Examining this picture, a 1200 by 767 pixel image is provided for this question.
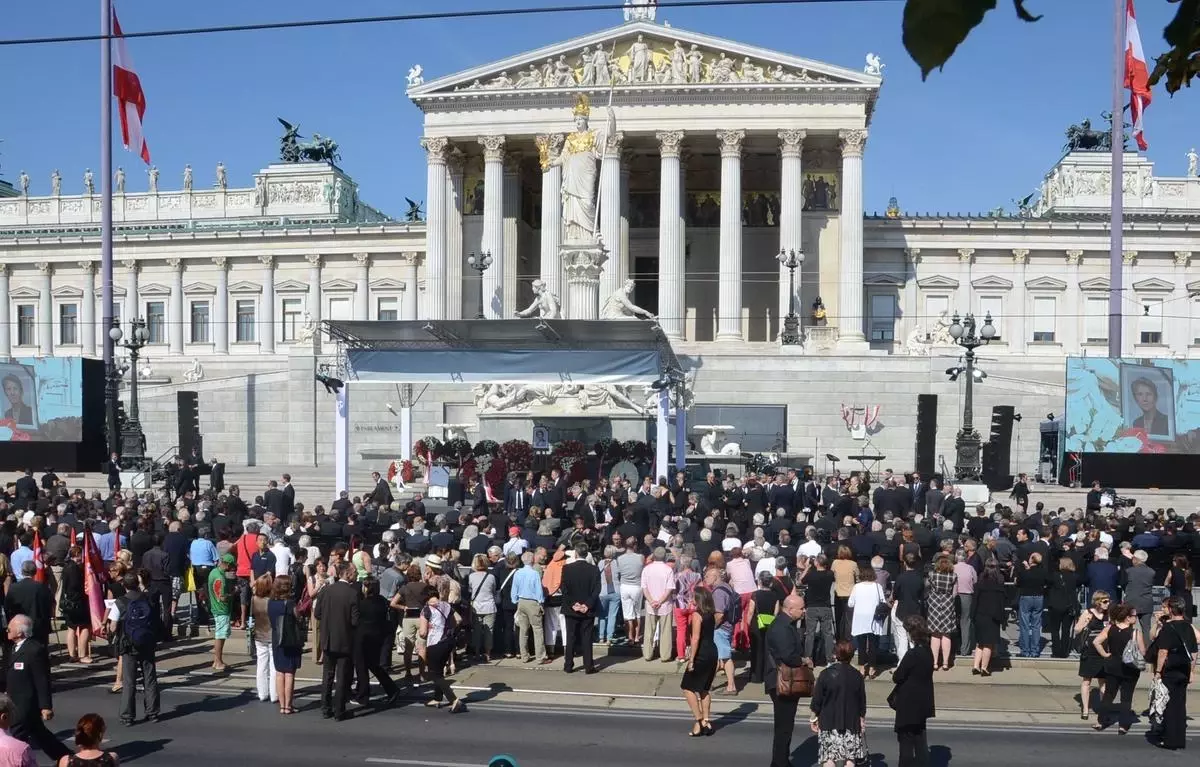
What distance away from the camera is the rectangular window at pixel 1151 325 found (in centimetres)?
6606

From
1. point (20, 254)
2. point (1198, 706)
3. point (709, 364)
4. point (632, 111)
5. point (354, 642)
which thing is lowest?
point (1198, 706)

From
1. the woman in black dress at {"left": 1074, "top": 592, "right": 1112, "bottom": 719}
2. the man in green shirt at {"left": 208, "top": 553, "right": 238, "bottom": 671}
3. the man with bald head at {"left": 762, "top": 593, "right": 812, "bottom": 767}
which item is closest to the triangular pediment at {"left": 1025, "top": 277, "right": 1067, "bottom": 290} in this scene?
the woman in black dress at {"left": 1074, "top": 592, "right": 1112, "bottom": 719}

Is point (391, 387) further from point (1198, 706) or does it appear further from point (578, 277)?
point (1198, 706)

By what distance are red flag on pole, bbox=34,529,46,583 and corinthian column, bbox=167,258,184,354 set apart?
183ft

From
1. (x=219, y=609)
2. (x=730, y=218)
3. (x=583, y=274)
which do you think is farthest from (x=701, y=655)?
(x=730, y=218)

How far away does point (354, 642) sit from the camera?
14.4m

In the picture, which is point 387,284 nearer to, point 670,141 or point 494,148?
point 494,148

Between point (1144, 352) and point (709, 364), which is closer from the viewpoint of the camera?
point (709, 364)

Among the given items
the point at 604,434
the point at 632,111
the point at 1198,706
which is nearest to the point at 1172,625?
the point at 1198,706

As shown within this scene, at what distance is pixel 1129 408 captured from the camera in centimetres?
3469

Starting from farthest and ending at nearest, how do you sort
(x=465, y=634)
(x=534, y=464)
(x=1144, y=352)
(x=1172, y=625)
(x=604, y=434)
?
(x=1144, y=352) → (x=604, y=434) → (x=534, y=464) → (x=465, y=634) → (x=1172, y=625)

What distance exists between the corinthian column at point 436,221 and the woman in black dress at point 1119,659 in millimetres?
47246

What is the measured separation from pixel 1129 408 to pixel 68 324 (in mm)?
62799

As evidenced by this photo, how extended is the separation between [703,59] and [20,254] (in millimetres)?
44824
